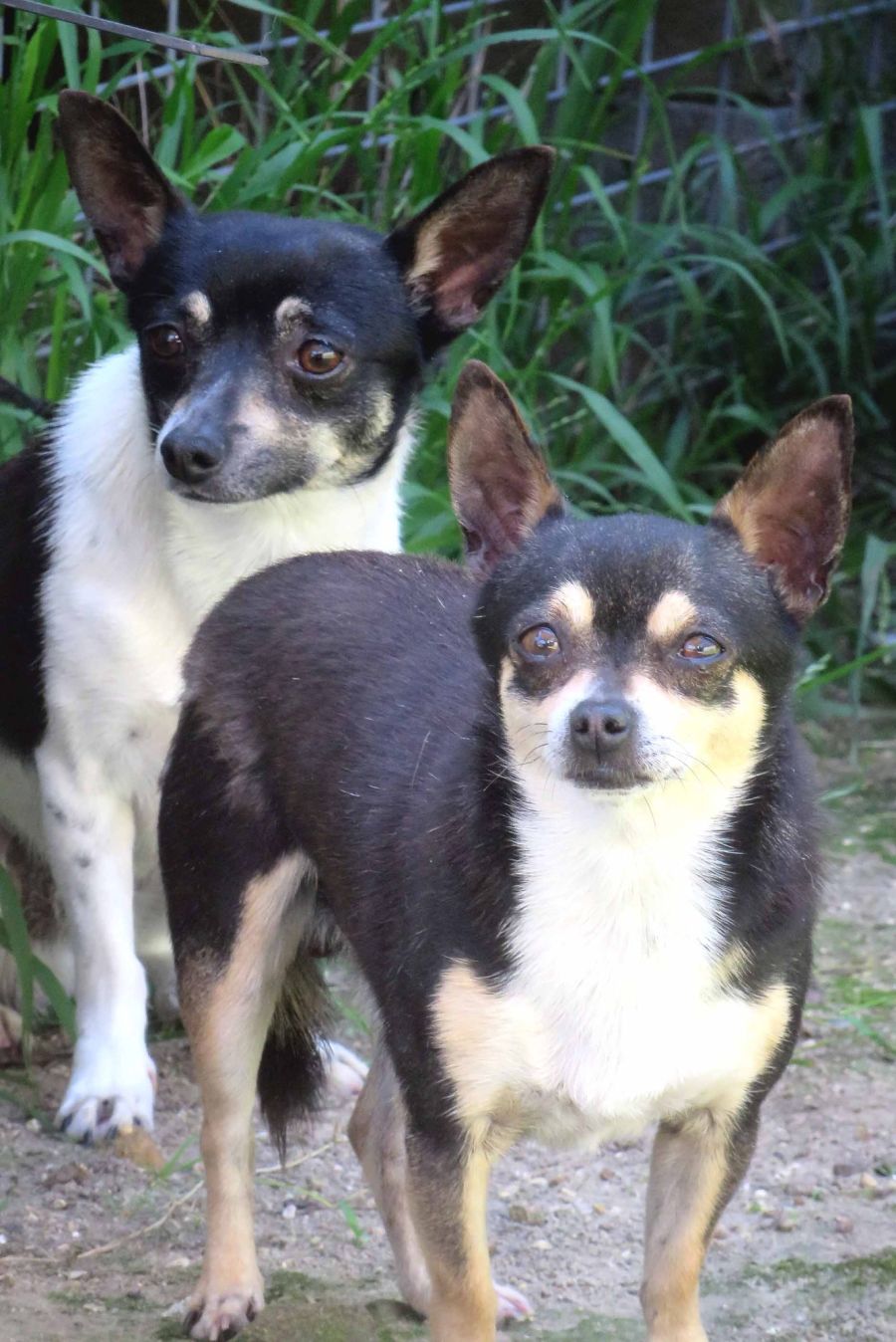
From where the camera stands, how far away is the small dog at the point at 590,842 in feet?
7.52

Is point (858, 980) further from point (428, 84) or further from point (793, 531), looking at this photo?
point (428, 84)

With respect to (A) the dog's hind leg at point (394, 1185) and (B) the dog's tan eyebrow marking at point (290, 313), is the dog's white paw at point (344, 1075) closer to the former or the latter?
(A) the dog's hind leg at point (394, 1185)

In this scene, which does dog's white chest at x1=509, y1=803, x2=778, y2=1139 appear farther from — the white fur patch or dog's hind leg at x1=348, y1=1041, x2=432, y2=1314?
dog's hind leg at x1=348, y1=1041, x2=432, y2=1314

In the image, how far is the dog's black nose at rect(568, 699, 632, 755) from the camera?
217 centimetres

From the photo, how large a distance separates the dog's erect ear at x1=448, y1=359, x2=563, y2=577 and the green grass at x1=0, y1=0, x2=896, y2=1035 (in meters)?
1.15

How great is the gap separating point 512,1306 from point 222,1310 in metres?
0.40

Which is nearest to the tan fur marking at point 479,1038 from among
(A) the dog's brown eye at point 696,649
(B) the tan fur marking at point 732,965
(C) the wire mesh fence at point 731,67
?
(B) the tan fur marking at point 732,965

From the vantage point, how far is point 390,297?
3361 mm

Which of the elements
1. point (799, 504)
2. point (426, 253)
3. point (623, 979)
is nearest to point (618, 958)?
point (623, 979)

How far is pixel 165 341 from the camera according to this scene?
3.25 meters

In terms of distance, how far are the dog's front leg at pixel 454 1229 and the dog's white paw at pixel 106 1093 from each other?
101 cm

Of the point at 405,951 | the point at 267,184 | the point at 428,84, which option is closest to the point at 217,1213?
the point at 405,951

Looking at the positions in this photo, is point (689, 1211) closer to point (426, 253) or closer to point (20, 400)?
point (426, 253)

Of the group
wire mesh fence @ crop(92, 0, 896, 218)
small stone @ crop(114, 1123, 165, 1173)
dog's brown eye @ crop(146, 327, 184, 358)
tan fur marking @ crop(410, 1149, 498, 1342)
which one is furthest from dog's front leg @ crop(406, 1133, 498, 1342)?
wire mesh fence @ crop(92, 0, 896, 218)
